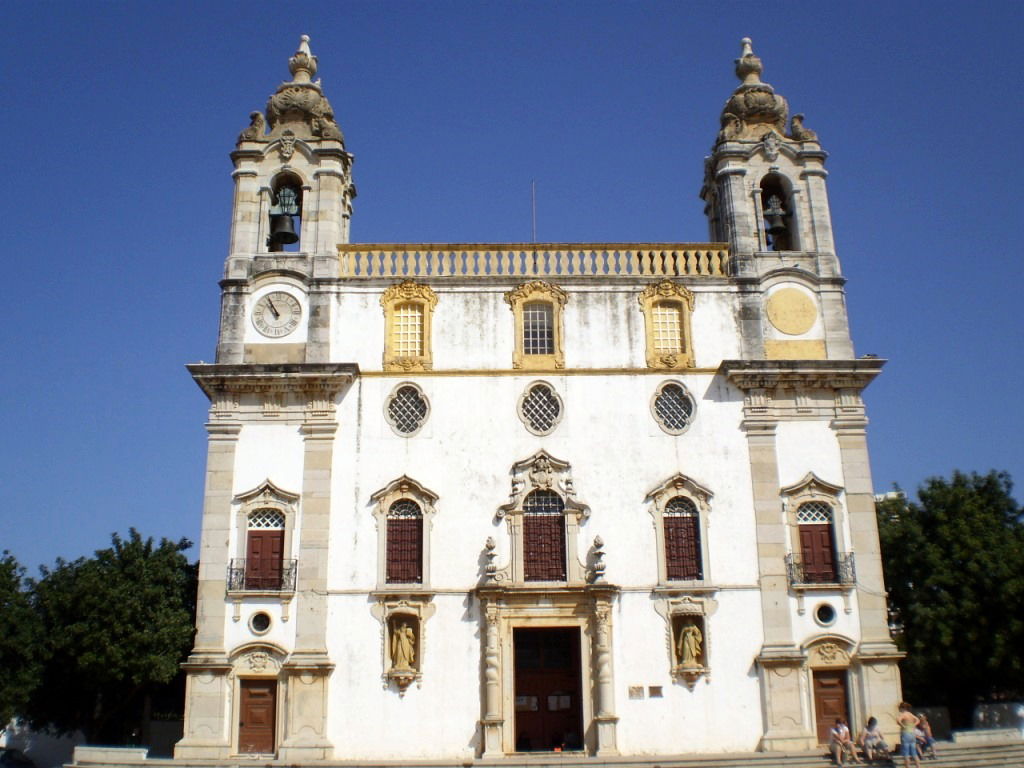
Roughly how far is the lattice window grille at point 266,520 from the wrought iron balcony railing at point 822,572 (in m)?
11.4

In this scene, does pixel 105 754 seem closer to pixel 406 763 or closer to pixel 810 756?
pixel 406 763

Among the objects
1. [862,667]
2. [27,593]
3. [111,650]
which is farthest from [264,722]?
[862,667]

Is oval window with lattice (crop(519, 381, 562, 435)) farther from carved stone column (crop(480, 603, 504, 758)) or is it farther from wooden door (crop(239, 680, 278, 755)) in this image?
wooden door (crop(239, 680, 278, 755))

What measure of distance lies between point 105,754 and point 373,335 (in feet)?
35.3

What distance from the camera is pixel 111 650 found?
23.6 meters

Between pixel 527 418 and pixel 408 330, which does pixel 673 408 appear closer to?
pixel 527 418

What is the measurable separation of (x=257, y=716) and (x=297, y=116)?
48.8ft

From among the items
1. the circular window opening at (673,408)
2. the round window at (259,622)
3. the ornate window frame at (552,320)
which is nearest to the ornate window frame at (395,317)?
the ornate window frame at (552,320)

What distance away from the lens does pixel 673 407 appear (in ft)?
76.3

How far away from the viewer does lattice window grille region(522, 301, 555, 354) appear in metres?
23.7

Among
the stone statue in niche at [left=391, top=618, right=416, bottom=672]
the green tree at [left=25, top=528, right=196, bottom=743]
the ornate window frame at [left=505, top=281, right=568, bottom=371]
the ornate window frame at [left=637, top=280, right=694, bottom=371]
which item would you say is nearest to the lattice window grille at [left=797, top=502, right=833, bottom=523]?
the ornate window frame at [left=637, top=280, right=694, bottom=371]

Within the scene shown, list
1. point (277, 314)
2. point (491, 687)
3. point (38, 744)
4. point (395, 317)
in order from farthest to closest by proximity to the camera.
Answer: point (38, 744), point (395, 317), point (277, 314), point (491, 687)

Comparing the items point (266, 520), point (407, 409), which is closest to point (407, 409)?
point (407, 409)

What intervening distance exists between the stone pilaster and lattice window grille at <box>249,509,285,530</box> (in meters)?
0.54
